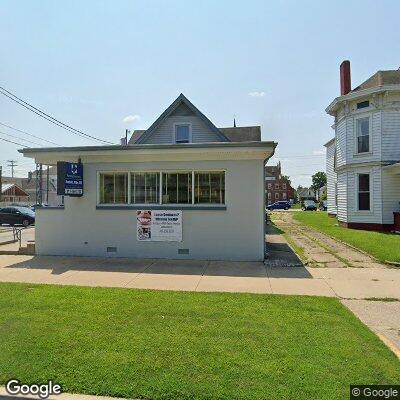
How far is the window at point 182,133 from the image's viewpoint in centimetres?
1766

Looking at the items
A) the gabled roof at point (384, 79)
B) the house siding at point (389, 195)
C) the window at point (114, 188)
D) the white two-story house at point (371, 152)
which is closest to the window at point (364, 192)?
the white two-story house at point (371, 152)

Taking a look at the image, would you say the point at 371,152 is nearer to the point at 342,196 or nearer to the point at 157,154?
the point at 342,196

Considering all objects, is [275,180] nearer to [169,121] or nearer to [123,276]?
[169,121]

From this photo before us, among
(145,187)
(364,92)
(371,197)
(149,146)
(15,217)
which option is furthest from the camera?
(15,217)

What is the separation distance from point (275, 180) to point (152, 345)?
98.2 meters

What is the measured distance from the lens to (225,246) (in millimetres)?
10164

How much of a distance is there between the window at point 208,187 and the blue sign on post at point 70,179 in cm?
387

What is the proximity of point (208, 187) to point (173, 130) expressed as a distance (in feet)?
26.9

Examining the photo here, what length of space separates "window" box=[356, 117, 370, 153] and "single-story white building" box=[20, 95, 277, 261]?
37.9ft

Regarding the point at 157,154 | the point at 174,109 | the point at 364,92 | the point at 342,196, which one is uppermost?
the point at 364,92

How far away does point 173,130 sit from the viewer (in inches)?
694

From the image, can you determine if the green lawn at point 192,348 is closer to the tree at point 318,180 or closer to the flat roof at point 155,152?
the flat roof at point 155,152

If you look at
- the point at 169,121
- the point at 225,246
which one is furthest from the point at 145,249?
the point at 169,121

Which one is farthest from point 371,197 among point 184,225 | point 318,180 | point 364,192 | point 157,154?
point 318,180
